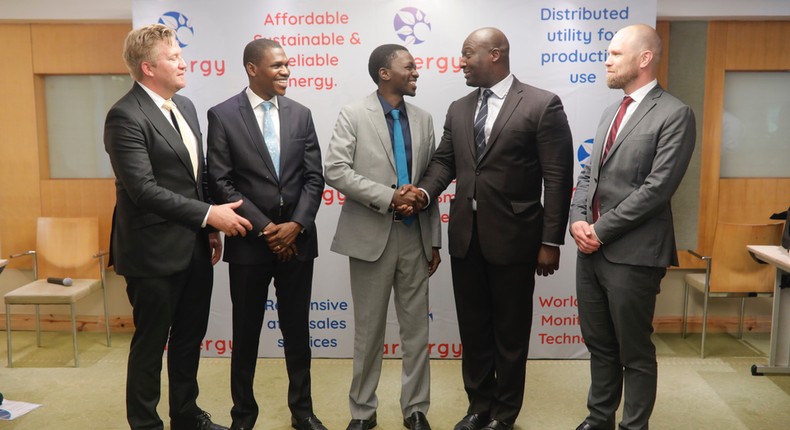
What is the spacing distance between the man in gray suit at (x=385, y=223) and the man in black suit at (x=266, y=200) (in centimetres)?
16

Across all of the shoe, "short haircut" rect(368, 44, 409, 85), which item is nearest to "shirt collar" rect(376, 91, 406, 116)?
"short haircut" rect(368, 44, 409, 85)

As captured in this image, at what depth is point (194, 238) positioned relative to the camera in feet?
9.65

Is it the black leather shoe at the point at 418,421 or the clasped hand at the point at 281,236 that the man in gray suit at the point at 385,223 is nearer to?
the black leather shoe at the point at 418,421

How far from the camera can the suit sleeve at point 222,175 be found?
2.99 m

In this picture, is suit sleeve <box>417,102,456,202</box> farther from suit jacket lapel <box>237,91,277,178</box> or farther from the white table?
the white table

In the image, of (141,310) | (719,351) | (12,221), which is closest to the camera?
(141,310)

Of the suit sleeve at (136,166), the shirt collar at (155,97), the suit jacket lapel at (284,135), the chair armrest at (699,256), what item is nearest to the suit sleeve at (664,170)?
the suit jacket lapel at (284,135)

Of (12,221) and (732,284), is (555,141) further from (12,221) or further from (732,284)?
(12,221)

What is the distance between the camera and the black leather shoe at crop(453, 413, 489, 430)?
10.6ft

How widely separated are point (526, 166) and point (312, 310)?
1940 mm

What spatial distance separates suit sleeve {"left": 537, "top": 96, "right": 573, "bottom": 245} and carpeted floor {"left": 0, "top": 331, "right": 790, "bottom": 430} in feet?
3.57

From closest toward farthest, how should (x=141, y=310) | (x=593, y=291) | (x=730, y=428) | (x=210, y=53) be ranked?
(x=141, y=310) → (x=593, y=291) → (x=730, y=428) → (x=210, y=53)

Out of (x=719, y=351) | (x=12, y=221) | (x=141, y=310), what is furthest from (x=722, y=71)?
(x=12, y=221)

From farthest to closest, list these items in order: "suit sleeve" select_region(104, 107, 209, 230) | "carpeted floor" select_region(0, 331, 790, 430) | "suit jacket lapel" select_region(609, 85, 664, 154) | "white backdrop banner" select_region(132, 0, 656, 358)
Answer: "white backdrop banner" select_region(132, 0, 656, 358), "carpeted floor" select_region(0, 331, 790, 430), "suit jacket lapel" select_region(609, 85, 664, 154), "suit sleeve" select_region(104, 107, 209, 230)
